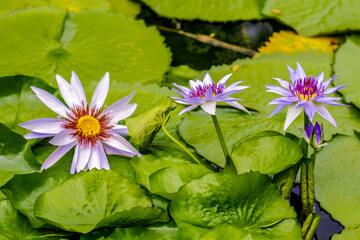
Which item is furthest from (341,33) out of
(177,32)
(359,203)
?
(359,203)

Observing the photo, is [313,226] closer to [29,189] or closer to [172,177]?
[172,177]

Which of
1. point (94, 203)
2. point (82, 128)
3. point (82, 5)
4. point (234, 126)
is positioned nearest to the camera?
point (94, 203)

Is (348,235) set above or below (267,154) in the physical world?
below

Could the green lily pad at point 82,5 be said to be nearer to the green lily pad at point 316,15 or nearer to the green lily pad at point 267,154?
the green lily pad at point 316,15

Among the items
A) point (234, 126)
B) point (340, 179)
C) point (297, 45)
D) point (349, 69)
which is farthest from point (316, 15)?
point (340, 179)

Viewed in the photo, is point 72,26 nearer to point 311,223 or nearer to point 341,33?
point 341,33

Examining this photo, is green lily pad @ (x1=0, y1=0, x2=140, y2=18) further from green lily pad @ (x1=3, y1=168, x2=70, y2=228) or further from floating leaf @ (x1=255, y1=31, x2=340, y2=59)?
green lily pad @ (x1=3, y1=168, x2=70, y2=228)

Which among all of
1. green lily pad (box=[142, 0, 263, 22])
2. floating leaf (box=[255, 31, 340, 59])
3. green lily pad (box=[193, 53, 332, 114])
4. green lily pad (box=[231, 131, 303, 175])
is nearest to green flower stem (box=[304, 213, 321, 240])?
green lily pad (box=[231, 131, 303, 175])

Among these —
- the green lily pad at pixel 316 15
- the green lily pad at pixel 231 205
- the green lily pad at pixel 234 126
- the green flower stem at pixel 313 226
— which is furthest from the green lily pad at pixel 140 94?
the green lily pad at pixel 316 15
